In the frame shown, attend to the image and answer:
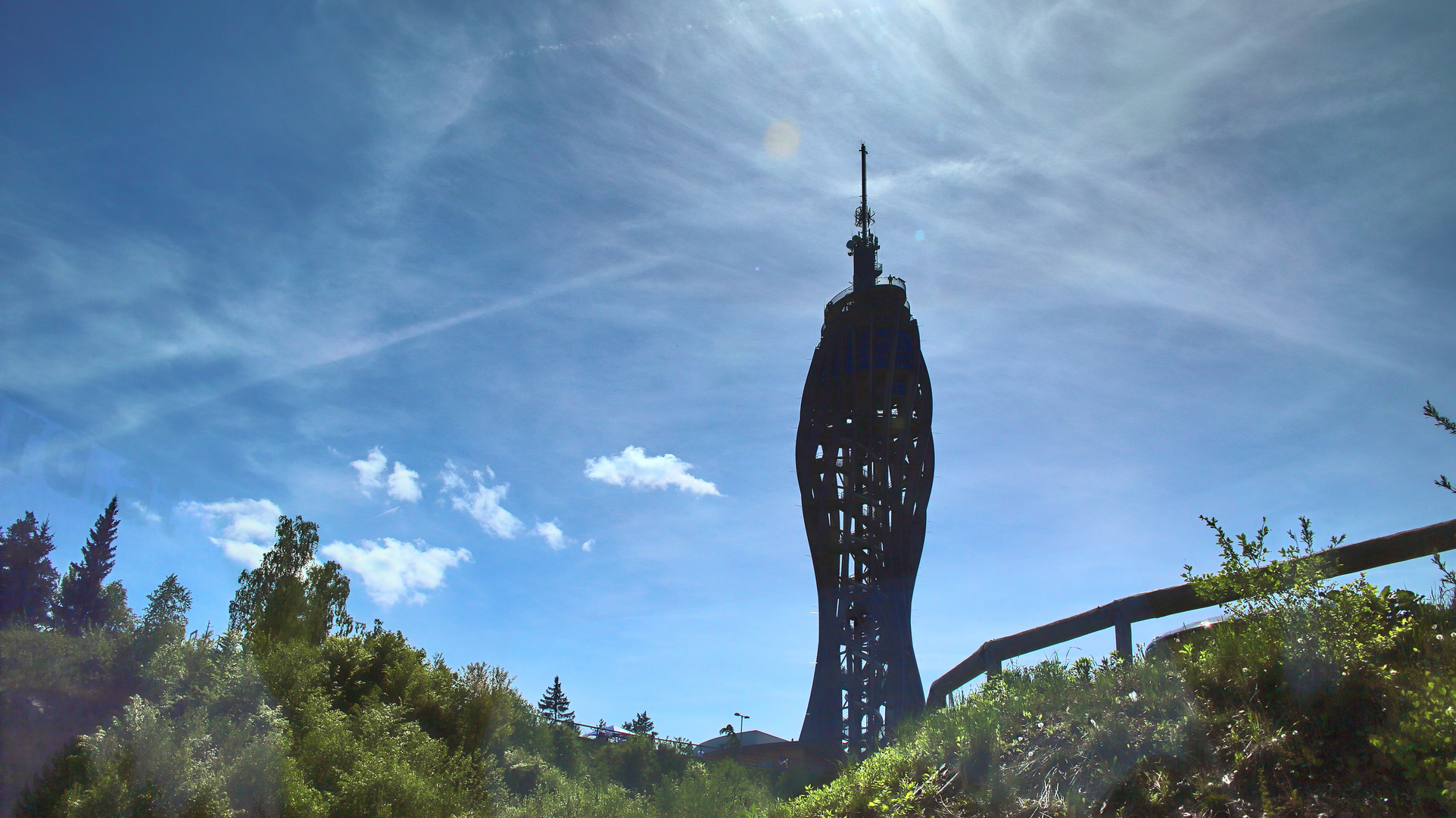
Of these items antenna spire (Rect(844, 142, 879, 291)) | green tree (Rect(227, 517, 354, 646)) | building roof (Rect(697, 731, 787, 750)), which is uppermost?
antenna spire (Rect(844, 142, 879, 291))

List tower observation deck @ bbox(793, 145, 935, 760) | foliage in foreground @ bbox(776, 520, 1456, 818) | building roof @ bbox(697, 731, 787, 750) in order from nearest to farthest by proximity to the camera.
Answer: foliage in foreground @ bbox(776, 520, 1456, 818), tower observation deck @ bbox(793, 145, 935, 760), building roof @ bbox(697, 731, 787, 750)

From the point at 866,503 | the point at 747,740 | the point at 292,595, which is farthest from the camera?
the point at 747,740

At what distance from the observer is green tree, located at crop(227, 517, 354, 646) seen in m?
23.2

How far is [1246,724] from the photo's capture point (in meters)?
3.90

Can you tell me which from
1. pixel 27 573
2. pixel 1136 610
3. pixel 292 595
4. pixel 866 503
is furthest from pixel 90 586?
pixel 1136 610

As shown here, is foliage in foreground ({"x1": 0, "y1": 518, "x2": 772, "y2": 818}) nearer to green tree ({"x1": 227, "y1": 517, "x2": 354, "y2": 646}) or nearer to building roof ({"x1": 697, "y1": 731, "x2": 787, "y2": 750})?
green tree ({"x1": 227, "y1": 517, "x2": 354, "y2": 646})

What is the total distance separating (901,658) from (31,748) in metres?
28.3

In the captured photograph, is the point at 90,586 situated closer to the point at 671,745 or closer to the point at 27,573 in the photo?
the point at 27,573

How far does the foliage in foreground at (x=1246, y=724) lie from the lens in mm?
3230

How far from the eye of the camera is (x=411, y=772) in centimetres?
1552

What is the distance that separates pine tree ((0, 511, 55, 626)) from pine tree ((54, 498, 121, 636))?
0.68 meters

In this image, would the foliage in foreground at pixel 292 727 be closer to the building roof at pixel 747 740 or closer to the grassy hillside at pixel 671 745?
the grassy hillside at pixel 671 745

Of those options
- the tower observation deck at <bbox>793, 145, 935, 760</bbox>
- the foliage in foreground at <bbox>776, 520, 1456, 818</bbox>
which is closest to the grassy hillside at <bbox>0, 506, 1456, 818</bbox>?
the foliage in foreground at <bbox>776, 520, 1456, 818</bbox>

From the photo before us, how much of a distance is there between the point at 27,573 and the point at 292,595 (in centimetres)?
2574
